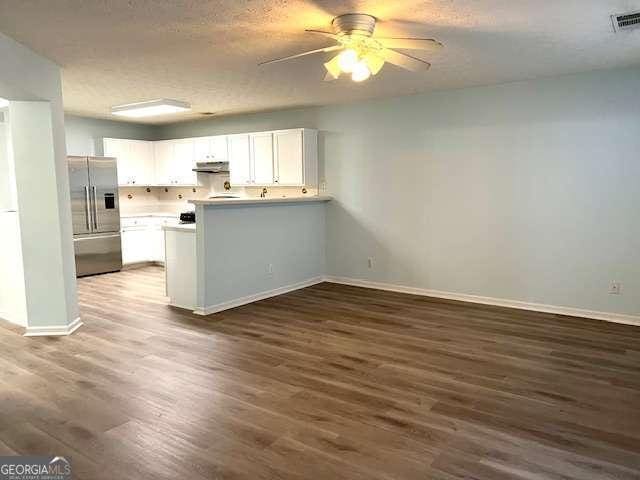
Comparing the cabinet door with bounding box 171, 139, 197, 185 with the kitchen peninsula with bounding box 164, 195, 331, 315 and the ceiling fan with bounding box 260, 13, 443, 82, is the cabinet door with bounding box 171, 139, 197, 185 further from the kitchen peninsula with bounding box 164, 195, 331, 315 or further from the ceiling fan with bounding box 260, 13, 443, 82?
the ceiling fan with bounding box 260, 13, 443, 82

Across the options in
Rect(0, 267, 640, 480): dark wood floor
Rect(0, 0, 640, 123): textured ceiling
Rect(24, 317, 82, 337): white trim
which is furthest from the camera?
Rect(24, 317, 82, 337): white trim

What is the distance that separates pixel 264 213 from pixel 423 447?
3.80 m

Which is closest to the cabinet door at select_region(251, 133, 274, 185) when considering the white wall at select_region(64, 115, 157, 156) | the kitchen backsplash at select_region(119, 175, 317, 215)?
the kitchen backsplash at select_region(119, 175, 317, 215)

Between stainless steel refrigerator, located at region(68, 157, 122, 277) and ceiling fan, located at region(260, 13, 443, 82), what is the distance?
5146mm

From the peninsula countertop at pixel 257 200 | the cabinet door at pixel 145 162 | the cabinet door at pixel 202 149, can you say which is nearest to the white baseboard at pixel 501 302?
the peninsula countertop at pixel 257 200

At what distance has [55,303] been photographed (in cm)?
427

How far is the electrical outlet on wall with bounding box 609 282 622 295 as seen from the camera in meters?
4.63

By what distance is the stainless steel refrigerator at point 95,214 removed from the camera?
691 centimetres

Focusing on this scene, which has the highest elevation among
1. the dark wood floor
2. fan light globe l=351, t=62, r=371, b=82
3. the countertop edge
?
fan light globe l=351, t=62, r=371, b=82

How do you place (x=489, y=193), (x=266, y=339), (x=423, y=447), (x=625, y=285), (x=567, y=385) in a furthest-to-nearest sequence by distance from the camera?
(x=489, y=193) → (x=625, y=285) → (x=266, y=339) → (x=567, y=385) → (x=423, y=447)

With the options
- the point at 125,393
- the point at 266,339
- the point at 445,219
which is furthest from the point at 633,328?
the point at 125,393

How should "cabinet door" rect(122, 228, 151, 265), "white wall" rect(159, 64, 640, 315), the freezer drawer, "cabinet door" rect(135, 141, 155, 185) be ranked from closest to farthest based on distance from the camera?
1. "white wall" rect(159, 64, 640, 315)
2. the freezer drawer
3. "cabinet door" rect(122, 228, 151, 265)
4. "cabinet door" rect(135, 141, 155, 185)

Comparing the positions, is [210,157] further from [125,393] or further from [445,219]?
[125,393]

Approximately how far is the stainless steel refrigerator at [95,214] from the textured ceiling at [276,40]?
1857 mm
